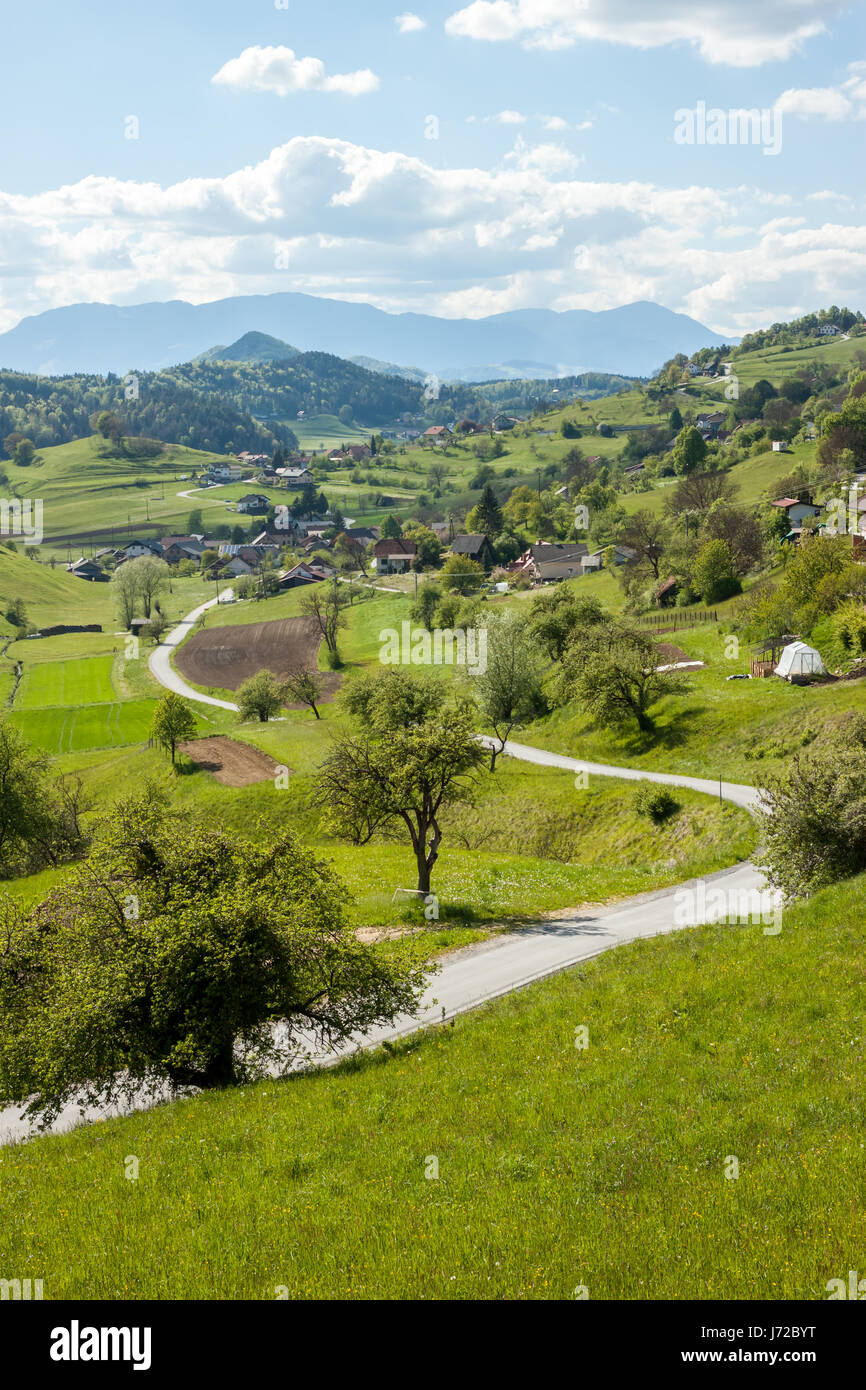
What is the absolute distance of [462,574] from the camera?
15325 centimetres

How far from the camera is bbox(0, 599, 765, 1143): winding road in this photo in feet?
68.4

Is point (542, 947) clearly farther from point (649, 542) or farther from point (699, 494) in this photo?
point (699, 494)

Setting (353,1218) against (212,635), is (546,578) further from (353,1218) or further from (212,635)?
(353,1218)

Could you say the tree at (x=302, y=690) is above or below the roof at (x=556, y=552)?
below

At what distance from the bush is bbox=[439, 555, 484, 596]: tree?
3875 inches

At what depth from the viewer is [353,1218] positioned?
10.9 meters

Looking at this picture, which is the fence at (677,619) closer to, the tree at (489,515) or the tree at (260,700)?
the tree at (260,700)

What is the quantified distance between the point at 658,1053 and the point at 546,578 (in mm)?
132099

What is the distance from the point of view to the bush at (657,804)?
4462 centimetres

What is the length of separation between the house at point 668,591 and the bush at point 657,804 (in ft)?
189

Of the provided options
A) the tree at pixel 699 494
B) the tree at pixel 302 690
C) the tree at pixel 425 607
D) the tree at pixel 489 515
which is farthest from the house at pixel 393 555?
the tree at pixel 302 690
